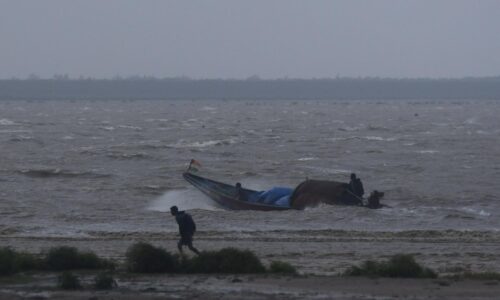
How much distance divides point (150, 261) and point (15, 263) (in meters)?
1.89

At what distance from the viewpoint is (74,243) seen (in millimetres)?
22000

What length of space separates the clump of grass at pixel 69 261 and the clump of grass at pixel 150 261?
70cm

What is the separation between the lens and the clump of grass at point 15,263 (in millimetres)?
15664

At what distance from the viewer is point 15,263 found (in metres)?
15.9

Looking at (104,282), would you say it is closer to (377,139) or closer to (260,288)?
(260,288)

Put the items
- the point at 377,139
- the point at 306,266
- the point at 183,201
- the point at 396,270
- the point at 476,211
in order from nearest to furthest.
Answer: the point at 396,270
the point at 306,266
the point at 476,211
the point at 183,201
the point at 377,139

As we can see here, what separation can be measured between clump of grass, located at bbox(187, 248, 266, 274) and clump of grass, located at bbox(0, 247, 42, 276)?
2.29 m

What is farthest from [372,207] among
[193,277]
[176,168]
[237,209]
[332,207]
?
[176,168]

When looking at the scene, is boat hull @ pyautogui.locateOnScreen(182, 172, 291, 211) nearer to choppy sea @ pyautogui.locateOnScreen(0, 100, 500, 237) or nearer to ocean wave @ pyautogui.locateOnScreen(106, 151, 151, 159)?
choppy sea @ pyautogui.locateOnScreen(0, 100, 500, 237)

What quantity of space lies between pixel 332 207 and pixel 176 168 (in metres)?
16.3

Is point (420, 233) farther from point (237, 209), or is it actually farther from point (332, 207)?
point (237, 209)

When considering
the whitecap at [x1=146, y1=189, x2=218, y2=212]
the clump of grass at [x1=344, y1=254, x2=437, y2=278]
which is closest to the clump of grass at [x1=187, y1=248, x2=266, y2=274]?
the clump of grass at [x1=344, y1=254, x2=437, y2=278]

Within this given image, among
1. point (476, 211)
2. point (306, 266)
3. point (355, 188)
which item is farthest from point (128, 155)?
point (306, 266)

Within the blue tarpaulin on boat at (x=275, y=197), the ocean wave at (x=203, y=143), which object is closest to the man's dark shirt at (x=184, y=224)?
the blue tarpaulin on boat at (x=275, y=197)
